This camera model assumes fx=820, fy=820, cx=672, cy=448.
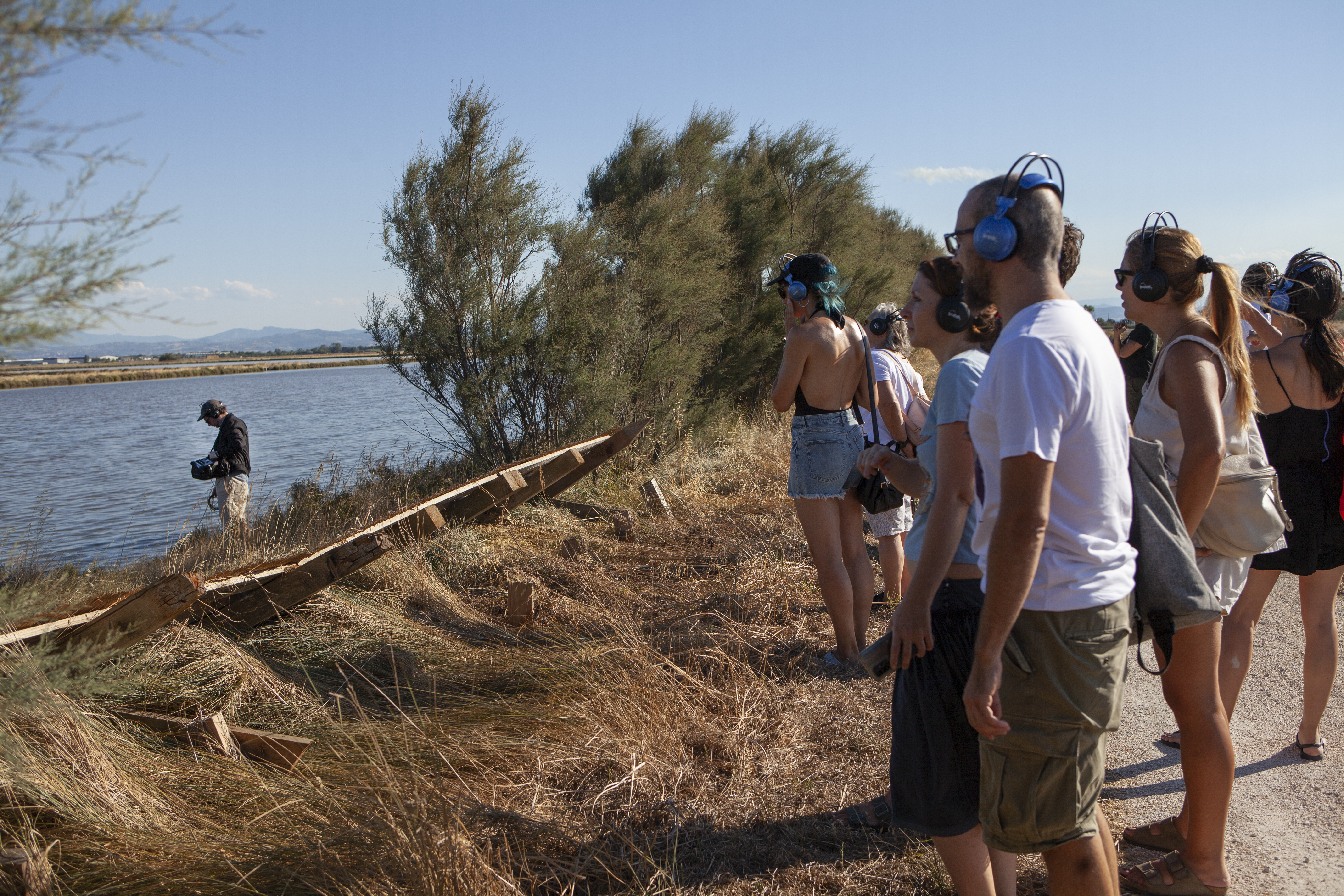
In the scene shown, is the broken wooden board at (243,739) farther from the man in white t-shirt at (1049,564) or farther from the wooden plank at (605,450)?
the wooden plank at (605,450)

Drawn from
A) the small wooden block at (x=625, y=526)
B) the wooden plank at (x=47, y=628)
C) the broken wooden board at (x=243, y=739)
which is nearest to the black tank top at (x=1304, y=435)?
the broken wooden board at (x=243, y=739)

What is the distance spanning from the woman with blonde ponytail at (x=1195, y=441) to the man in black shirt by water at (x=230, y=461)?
34.7ft

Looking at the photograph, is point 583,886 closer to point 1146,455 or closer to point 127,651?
point 1146,455

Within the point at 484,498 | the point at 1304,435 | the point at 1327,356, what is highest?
the point at 1327,356

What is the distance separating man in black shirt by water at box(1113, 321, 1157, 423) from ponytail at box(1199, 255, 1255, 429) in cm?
342

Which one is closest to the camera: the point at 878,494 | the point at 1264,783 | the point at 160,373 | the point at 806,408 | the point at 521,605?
the point at 878,494

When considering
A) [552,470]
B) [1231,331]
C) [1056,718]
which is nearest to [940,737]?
[1056,718]

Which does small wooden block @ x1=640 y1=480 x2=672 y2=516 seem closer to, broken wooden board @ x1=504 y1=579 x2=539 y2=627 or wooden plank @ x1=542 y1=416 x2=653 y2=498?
wooden plank @ x1=542 y1=416 x2=653 y2=498

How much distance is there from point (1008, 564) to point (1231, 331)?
1539 millimetres

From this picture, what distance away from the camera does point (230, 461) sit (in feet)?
35.2

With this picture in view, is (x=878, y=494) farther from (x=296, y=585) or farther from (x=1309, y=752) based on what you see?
(x=296, y=585)

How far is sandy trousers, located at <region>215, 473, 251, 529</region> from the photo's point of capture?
10695 millimetres

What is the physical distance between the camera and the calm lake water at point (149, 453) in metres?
12.6

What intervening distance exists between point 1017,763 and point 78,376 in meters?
96.7
